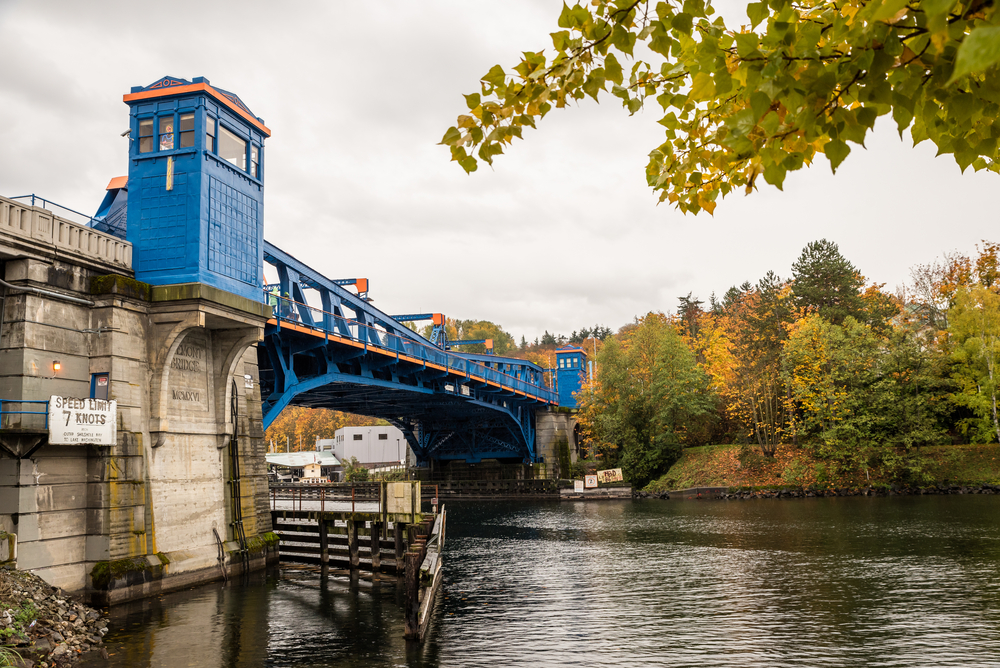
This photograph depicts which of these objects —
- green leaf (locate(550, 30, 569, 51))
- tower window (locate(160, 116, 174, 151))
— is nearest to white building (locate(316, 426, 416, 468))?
tower window (locate(160, 116, 174, 151))

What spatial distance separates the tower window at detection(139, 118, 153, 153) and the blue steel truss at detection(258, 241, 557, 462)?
7.40 meters

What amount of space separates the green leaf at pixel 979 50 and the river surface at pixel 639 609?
47.0ft

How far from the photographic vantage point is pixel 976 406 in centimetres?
5219

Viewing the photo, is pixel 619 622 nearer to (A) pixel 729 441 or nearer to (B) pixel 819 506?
(B) pixel 819 506

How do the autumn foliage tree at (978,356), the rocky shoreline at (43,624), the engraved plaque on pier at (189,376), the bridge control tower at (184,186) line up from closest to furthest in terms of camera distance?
the rocky shoreline at (43,624) → the bridge control tower at (184,186) → the engraved plaque on pier at (189,376) → the autumn foliage tree at (978,356)

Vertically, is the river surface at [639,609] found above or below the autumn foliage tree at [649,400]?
below

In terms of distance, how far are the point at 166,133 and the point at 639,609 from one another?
68.8ft

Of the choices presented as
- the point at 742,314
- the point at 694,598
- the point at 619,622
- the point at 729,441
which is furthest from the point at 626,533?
the point at 742,314

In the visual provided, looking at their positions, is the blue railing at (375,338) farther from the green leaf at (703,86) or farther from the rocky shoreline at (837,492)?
the green leaf at (703,86)

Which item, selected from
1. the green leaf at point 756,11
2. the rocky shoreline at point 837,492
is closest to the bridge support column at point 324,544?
the green leaf at point 756,11

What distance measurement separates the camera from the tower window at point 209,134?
74.1 feet

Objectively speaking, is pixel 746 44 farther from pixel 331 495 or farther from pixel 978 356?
pixel 331 495

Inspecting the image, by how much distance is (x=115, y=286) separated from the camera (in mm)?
20031

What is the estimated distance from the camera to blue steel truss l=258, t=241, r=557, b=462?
33.3m
